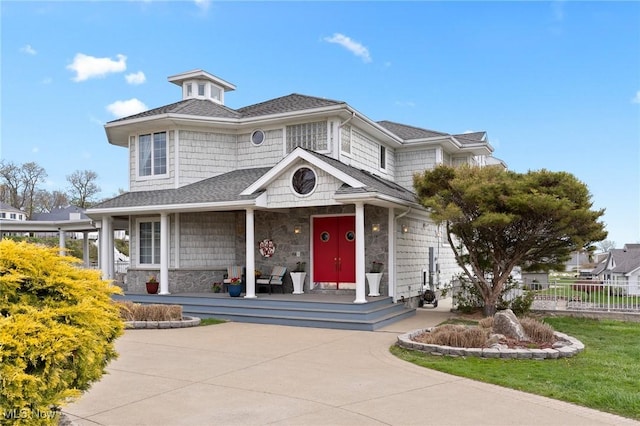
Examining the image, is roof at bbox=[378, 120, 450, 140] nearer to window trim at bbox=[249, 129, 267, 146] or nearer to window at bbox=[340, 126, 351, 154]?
window at bbox=[340, 126, 351, 154]

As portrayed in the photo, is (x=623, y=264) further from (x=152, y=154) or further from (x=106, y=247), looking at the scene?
(x=106, y=247)

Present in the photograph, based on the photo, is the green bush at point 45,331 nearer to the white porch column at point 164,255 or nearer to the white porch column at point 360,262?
the white porch column at point 360,262

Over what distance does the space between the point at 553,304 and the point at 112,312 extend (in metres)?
12.7

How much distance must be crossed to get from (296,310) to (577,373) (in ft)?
22.5

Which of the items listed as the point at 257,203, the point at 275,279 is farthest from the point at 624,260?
the point at 257,203

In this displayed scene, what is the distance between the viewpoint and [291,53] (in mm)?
19141

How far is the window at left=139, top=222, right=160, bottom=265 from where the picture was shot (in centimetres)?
1551

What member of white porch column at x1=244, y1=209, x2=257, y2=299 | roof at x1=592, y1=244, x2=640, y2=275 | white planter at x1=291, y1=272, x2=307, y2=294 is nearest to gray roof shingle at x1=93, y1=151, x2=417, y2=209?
white porch column at x1=244, y1=209, x2=257, y2=299

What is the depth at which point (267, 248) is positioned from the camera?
49.6 feet

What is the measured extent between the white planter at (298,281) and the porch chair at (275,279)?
399 mm

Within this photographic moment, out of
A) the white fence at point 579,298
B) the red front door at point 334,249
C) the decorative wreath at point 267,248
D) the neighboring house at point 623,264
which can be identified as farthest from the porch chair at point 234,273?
the neighboring house at point 623,264

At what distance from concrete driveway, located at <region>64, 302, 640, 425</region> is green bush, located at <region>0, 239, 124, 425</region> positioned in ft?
4.10

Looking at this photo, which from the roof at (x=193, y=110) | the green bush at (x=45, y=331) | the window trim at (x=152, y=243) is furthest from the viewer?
the roof at (x=193, y=110)

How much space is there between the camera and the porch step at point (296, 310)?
11.4 metres
